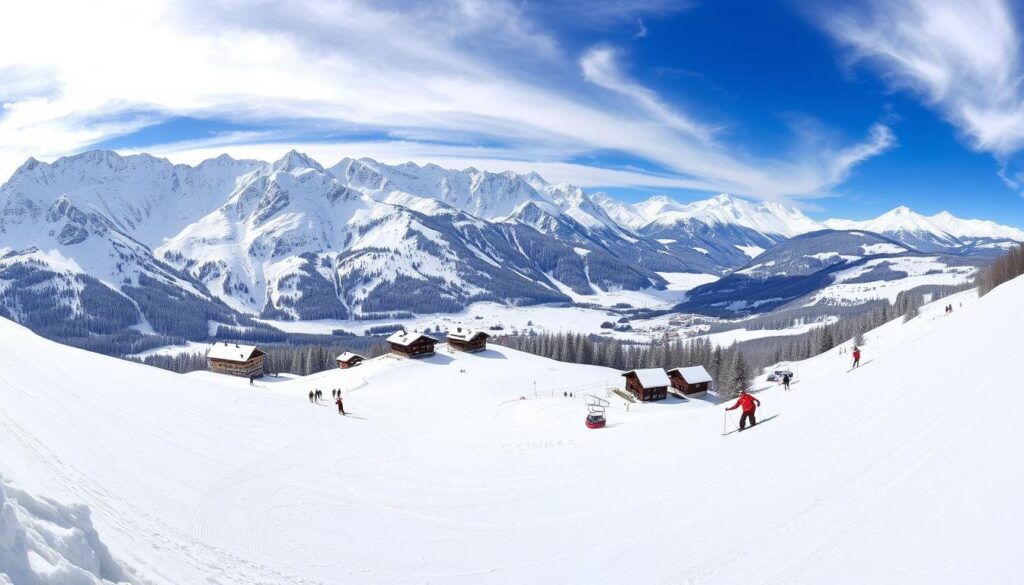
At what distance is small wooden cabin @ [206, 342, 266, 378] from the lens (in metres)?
85.4

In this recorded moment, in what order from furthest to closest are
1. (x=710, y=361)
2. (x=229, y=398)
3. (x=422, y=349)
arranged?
(x=710, y=361), (x=422, y=349), (x=229, y=398)

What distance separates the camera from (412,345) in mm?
84062

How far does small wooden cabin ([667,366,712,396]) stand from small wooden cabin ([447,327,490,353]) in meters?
33.6

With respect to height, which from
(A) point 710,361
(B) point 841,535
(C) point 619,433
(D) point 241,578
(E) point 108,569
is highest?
(E) point 108,569

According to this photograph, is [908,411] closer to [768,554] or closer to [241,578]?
[768,554]

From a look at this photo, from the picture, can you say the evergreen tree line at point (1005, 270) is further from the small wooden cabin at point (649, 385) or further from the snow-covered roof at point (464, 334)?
the snow-covered roof at point (464, 334)

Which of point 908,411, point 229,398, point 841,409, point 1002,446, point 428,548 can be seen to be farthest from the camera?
point 229,398

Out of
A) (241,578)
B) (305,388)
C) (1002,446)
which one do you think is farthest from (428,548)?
(305,388)

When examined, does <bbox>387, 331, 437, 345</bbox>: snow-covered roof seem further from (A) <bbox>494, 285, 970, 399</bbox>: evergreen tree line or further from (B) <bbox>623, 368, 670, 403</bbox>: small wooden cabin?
(A) <bbox>494, 285, 970, 399</bbox>: evergreen tree line

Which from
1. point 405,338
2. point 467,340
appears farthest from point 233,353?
point 467,340

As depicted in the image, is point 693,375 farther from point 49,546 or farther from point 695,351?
point 49,546

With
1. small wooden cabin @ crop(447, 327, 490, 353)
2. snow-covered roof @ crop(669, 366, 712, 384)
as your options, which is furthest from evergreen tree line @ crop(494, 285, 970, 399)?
small wooden cabin @ crop(447, 327, 490, 353)

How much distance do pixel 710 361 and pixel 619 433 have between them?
3102 inches

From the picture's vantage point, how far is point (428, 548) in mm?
14938
